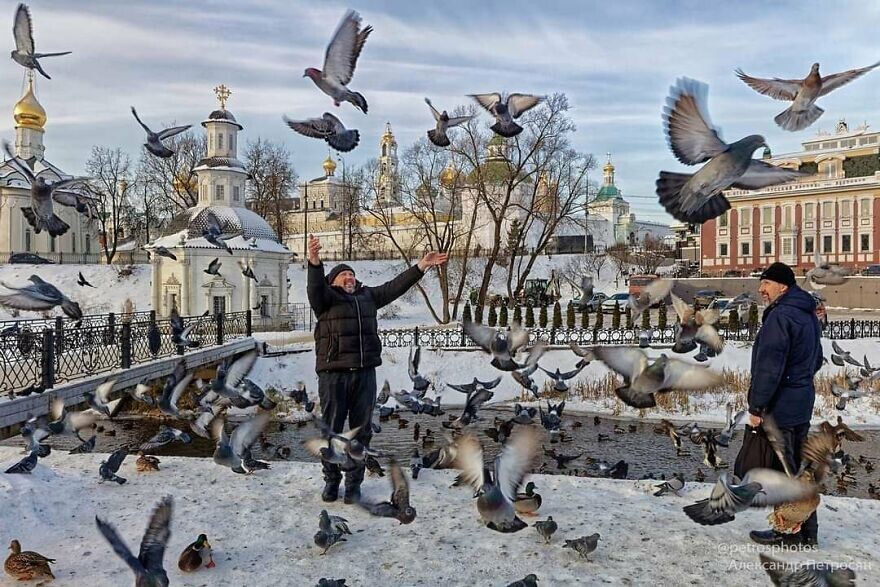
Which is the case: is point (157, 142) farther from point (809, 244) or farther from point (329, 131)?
point (809, 244)

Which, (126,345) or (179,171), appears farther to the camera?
(179,171)

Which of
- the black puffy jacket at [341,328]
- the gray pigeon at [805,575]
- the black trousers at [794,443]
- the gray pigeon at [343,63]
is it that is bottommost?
the gray pigeon at [805,575]

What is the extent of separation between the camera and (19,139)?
47.1 m

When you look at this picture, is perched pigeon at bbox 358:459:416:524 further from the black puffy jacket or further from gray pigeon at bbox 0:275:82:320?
gray pigeon at bbox 0:275:82:320

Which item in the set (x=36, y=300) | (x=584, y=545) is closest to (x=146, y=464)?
(x=36, y=300)

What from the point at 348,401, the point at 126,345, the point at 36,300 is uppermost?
the point at 36,300

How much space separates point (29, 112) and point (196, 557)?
5307 centimetres

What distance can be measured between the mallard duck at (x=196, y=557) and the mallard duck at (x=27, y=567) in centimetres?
86

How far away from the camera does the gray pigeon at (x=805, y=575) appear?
3613 millimetres

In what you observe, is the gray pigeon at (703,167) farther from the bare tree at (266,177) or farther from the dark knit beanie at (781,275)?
the bare tree at (266,177)

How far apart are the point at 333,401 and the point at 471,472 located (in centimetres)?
157

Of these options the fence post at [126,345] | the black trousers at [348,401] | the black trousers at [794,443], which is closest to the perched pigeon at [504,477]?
the black trousers at [348,401]

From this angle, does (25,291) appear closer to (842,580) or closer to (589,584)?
(589,584)

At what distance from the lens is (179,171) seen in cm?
Answer: 4425
